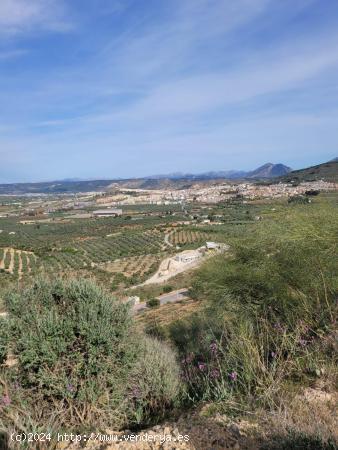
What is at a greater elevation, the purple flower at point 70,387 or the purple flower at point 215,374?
the purple flower at point 70,387

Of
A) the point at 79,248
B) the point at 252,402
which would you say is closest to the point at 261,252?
the point at 252,402

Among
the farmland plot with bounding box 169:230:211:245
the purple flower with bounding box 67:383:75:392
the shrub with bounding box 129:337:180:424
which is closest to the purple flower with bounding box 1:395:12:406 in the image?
the purple flower with bounding box 67:383:75:392

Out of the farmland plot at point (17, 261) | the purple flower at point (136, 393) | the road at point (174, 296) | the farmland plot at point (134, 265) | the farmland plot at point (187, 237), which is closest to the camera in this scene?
the purple flower at point (136, 393)

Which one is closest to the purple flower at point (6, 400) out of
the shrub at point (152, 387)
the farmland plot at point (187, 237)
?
the shrub at point (152, 387)

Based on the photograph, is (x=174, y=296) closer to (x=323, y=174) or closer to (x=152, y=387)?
(x=152, y=387)

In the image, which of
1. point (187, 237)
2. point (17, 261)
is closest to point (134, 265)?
point (17, 261)

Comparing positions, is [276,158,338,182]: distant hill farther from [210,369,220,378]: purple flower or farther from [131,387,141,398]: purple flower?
[131,387,141,398]: purple flower

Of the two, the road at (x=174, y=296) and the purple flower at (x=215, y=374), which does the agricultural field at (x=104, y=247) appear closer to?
the road at (x=174, y=296)

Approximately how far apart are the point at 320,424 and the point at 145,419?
176cm

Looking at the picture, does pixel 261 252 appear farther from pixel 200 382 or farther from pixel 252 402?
pixel 252 402

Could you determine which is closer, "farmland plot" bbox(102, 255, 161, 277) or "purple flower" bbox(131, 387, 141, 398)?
"purple flower" bbox(131, 387, 141, 398)

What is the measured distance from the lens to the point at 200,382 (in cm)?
419

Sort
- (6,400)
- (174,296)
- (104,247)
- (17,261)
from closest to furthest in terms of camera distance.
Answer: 1. (6,400)
2. (174,296)
3. (17,261)
4. (104,247)

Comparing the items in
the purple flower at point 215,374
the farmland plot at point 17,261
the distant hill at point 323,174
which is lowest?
the farmland plot at point 17,261
